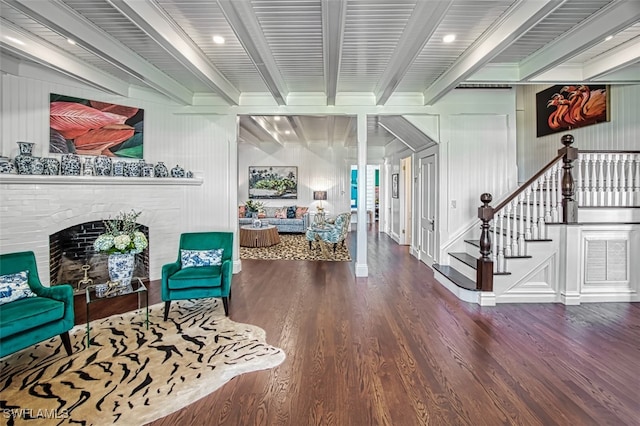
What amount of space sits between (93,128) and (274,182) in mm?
6725

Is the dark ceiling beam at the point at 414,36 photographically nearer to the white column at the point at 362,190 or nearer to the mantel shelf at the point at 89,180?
the white column at the point at 362,190

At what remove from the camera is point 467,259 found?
15.7 ft

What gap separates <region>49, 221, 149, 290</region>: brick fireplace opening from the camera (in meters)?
4.30

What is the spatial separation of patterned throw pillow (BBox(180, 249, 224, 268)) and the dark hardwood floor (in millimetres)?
621

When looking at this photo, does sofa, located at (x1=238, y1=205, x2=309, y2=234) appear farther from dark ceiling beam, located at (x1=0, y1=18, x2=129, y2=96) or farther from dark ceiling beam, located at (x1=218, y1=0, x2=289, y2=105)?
dark ceiling beam, located at (x1=218, y1=0, x2=289, y2=105)

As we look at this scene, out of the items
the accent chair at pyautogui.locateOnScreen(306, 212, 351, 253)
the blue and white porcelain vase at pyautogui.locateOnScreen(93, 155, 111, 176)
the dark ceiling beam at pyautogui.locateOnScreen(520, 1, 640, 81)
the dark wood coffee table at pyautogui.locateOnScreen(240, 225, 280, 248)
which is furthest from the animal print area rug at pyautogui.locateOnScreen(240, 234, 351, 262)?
the dark ceiling beam at pyautogui.locateOnScreen(520, 1, 640, 81)

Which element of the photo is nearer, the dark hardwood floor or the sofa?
the dark hardwood floor

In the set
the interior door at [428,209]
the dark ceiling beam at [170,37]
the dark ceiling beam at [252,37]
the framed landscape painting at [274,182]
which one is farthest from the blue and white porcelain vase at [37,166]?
the framed landscape painting at [274,182]

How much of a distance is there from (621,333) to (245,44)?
15.5 ft

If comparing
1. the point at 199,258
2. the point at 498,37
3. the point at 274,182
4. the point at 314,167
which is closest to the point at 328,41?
the point at 498,37

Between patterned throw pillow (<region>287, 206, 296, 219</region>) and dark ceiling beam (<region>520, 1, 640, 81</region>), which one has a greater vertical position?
dark ceiling beam (<region>520, 1, 640, 81</region>)

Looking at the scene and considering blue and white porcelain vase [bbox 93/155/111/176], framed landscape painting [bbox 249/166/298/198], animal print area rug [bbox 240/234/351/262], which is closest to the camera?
blue and white porcelain vase [bbox 93/155/111/176]

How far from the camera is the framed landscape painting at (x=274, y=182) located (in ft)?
36.4

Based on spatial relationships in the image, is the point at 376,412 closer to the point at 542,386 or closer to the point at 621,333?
the point at 542,386
